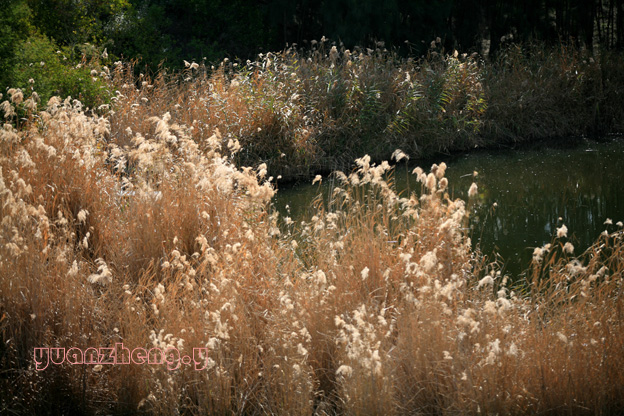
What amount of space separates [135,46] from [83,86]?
6.14 meters

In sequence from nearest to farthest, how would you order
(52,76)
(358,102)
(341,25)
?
1. (52,76)
2. (358,102)
3. (341,25)

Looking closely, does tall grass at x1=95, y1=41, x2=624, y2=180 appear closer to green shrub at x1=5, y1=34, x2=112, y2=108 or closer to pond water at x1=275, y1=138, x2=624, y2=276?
green shrub at x1=5, y1=34, x2=112, y2=108

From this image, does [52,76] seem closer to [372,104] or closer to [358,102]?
[358,102]

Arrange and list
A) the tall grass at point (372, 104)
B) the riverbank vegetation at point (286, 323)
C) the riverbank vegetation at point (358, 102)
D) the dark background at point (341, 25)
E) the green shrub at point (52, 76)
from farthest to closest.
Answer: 1. the dark background at point (341, 25)
2. the tall grass at point (372, 104)
3. the riverbank vegetation at point (358, 102)
4. the green shrub at point (52, 76)
5. the riverbank vegetation at point (286, 323)

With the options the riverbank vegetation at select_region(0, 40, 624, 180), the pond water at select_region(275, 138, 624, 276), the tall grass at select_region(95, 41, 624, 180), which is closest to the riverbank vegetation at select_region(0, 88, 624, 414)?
the pond water at select_region(275, 138, 624, 276)

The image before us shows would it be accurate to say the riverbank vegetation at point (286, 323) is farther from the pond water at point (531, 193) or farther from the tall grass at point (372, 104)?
the tall grass at point (372, 104)

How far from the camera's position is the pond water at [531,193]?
21.9 ft

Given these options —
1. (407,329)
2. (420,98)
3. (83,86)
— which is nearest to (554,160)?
(420,98)

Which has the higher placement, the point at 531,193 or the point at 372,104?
the point at 372,104

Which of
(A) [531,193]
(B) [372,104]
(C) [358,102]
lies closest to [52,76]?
(C) [358,102]

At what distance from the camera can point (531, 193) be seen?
8.55 meters

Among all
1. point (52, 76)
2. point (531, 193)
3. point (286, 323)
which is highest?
point (52, 76)

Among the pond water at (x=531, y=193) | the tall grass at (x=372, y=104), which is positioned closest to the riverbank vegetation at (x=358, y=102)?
the tall grass at (x=372, y=104)

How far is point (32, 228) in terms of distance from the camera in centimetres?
377
